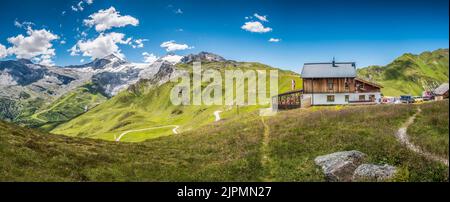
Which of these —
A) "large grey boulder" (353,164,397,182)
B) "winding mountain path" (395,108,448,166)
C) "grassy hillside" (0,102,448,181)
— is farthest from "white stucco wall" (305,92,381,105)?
"large grey boulder" (353,164,397,182)

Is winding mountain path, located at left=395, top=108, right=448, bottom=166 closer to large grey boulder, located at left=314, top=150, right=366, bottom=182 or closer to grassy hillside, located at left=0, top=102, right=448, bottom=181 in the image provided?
grassy hillside, located at left=0, top=102, right=448, bottom=181

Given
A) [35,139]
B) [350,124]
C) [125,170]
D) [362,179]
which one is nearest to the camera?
[362,179]

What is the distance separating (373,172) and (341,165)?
2229 millimetres

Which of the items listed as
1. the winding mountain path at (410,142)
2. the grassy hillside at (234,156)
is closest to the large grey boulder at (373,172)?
the grassy hillside at (234,156)

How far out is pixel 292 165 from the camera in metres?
25.2

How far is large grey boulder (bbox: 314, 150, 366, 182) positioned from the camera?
21031 millimetres

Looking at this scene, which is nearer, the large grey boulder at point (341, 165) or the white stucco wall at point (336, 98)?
the large grey boulder at point (341, 165)

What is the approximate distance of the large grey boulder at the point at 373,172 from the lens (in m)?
19.1

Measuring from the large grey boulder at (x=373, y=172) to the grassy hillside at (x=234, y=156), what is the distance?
0.54 meters

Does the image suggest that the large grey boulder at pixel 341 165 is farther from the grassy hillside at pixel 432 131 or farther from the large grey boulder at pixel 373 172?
the grassy hillside at pixel 432 131

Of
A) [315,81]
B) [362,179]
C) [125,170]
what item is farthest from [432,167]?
[315,81]

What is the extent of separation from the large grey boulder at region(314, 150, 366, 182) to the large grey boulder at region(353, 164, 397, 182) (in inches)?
24.5

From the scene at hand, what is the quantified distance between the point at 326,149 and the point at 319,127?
823cm
